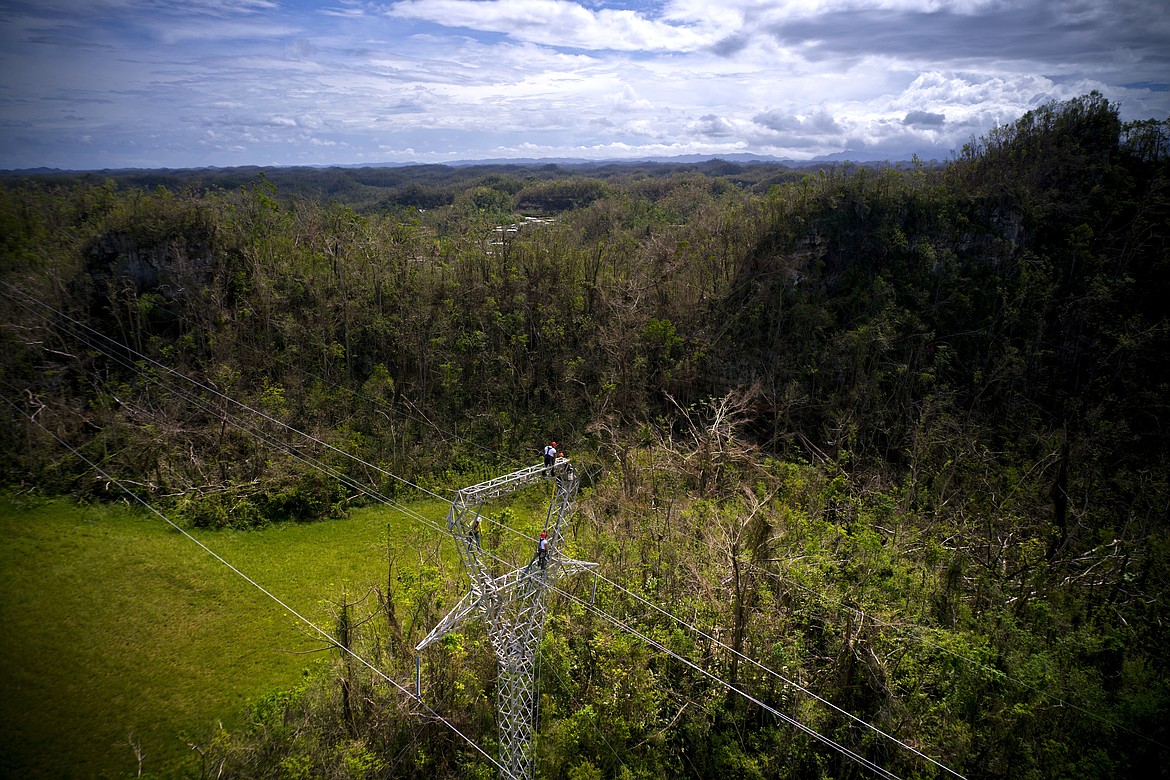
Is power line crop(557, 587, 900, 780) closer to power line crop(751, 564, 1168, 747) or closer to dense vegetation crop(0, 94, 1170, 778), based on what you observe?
dense vegetation crop(0, 94, 1170, 778)

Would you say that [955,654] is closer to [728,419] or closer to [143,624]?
[728,419]

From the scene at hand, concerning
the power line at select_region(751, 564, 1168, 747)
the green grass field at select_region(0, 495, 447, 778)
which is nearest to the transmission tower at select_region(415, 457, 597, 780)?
the power line at select_region(751, 564, 1168, 747)

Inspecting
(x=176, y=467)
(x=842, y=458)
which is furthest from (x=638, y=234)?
(x=176, y=467)

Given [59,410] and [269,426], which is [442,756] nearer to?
[269,426]

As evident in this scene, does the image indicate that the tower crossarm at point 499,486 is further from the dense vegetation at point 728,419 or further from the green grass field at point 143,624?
the green grass field at point 143,624

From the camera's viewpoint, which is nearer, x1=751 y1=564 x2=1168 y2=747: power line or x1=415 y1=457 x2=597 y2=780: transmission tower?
x1=751 y1=564 x2=1168 y2=747: power line
